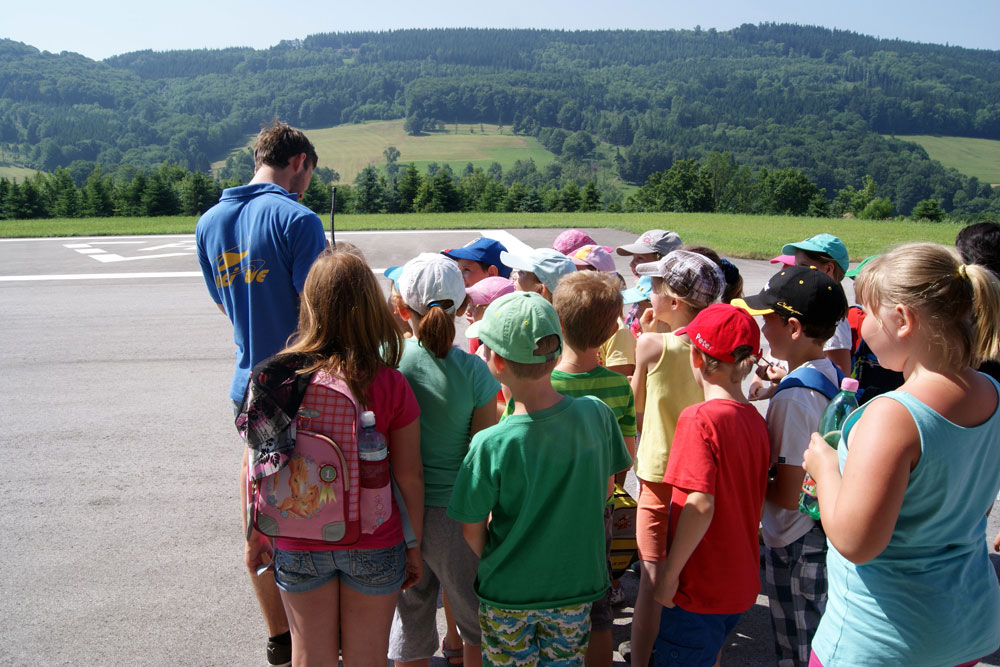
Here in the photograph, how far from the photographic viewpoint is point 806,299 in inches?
115

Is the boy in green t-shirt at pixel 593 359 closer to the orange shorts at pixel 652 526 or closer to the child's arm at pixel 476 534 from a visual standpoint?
the orange shorts at pixel 652 526

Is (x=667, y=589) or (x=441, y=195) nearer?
(x=667, y=589)

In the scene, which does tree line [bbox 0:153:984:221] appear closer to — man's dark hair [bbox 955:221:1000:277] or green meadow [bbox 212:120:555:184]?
man's dark hair [bbox 955:221:1000:277]

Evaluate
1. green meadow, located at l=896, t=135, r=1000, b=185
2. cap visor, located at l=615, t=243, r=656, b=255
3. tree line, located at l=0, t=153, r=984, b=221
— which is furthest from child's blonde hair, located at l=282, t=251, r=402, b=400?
green meadow, located at l=896, t=135, r=1000, b=185

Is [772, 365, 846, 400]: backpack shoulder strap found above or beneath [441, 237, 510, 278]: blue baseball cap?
beneath

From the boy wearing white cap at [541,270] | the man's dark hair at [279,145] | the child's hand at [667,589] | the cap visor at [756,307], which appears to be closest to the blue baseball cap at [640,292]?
the boy wearing white cap at [541,270]

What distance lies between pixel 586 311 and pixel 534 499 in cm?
88

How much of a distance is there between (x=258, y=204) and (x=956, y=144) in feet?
615

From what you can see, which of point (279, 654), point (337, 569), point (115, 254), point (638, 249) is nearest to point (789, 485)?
point (337, 569)

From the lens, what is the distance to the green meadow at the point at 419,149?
5837 inches

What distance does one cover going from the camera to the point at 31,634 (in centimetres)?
326

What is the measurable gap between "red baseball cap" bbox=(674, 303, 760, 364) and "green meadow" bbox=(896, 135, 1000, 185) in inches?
5442

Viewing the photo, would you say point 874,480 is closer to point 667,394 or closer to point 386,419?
point 386,419

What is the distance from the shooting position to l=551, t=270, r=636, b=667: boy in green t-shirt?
9.47ft
